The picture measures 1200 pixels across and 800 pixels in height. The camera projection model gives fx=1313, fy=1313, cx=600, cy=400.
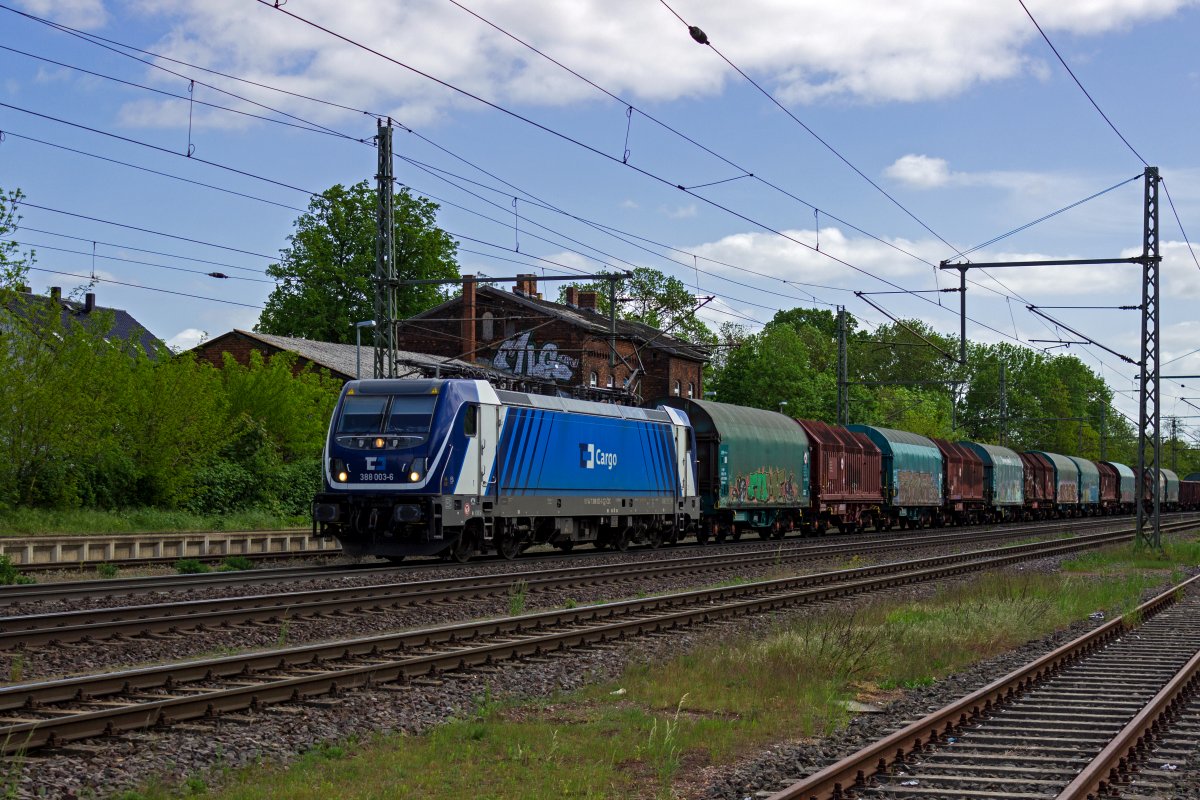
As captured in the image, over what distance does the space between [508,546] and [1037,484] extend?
4407 centimetres

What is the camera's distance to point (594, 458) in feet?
89.9

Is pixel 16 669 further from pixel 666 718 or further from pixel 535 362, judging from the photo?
pixel 535 362

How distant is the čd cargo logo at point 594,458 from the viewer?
27.0m

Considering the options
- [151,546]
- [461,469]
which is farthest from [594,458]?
[151,546]

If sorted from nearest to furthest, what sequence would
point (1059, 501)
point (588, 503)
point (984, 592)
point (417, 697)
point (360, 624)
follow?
point (417, 697), point (360, 624), point (984, 592), point (588, 503), point (1059, 501)

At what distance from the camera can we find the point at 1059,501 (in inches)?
2596

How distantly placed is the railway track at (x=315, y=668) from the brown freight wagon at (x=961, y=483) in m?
32.6

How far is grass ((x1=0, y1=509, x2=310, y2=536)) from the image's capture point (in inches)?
1123

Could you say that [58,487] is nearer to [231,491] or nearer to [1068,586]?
[231,491]

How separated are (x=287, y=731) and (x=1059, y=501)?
203 feet

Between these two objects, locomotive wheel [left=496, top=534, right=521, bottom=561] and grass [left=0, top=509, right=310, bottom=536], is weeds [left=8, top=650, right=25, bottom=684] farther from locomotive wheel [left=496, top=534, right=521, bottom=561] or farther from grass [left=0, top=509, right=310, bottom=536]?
grass [left=0, top=509, right=310, bottom=536]

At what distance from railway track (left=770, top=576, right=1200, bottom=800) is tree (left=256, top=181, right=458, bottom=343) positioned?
60029 millimetres

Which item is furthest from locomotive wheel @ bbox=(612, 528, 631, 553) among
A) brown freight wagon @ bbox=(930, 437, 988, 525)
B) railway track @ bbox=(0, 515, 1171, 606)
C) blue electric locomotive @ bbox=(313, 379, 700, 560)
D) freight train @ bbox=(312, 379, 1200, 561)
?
brown freight wagon @ bbox=(930, 437, 988, 525)

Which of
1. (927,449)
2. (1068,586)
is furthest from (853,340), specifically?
(1068,586)
